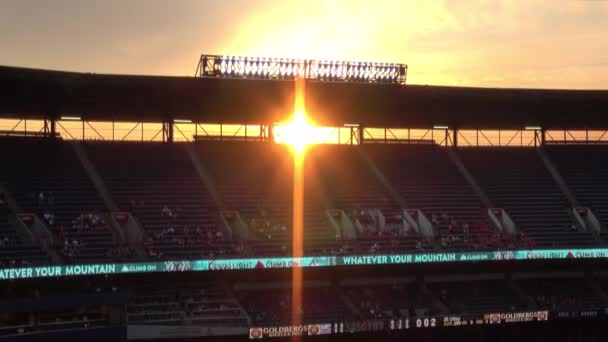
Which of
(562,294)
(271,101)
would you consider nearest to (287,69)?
(271,101)

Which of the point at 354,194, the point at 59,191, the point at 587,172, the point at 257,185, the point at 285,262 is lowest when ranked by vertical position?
the point at 285,262

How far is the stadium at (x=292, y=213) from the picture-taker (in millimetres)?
40688

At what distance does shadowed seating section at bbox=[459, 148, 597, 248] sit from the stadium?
131 mm

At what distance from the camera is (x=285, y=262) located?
42750 millimetres

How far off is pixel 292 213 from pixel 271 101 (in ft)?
19.1

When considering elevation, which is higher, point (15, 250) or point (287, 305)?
point (15, 250)

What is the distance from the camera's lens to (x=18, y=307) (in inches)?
1460

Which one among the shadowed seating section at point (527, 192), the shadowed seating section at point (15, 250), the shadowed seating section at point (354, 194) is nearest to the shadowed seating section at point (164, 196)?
the shadowed seating section at point (15, 250)

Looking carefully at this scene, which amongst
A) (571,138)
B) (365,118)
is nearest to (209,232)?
(365,118)

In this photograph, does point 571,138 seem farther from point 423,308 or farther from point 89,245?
point 89,245

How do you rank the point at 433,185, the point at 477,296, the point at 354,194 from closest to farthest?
1. the point at 477,296
2. the point at 354,194
3. the point at 433,185

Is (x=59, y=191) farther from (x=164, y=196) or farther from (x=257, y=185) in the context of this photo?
(x=257, y=185)

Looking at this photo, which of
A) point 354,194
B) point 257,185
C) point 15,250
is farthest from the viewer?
point 354,194

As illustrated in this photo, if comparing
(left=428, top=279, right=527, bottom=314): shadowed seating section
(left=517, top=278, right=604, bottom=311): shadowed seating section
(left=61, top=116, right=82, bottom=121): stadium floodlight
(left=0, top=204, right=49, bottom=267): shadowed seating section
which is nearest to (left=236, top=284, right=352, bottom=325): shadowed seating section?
(left=428, top=279, right=527, bottom=314): shadowed seating section
